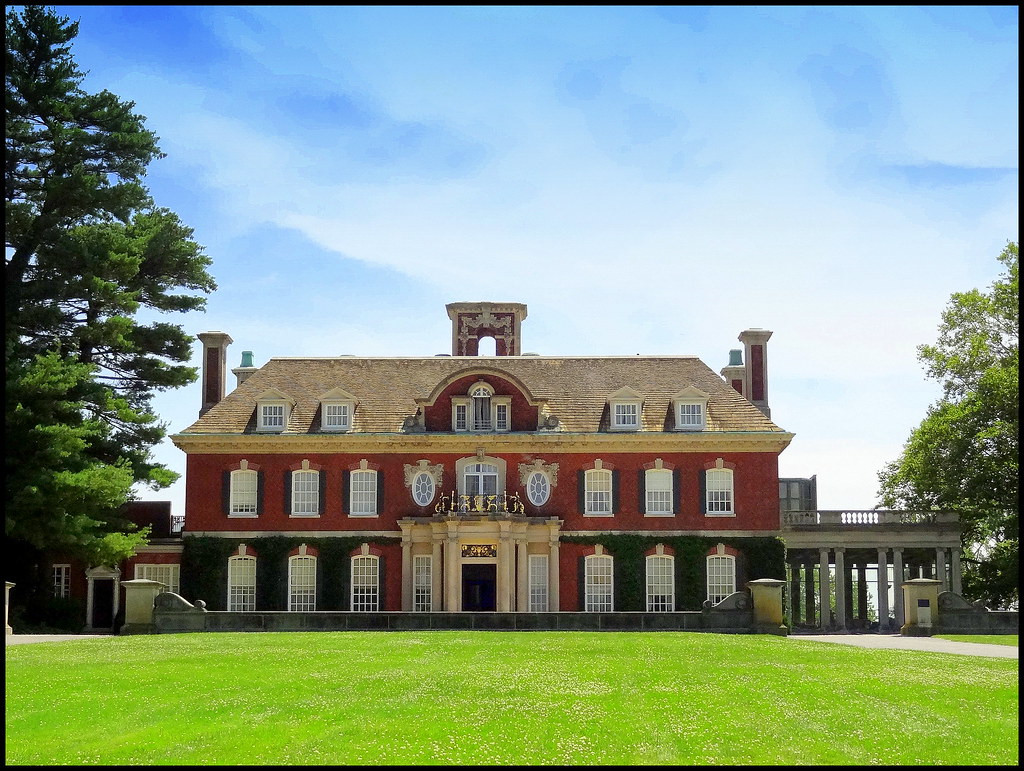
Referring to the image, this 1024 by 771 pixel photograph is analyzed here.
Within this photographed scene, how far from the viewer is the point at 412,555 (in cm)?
4288

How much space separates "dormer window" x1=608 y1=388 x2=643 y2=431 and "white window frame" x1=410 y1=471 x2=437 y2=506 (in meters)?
6.63

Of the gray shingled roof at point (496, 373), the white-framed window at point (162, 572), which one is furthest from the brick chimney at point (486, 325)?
the white-framed window at point (162, 572)

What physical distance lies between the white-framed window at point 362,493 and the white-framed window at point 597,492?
7410 millimetres

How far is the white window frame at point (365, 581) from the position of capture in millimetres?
42719

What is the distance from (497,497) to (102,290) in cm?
1466

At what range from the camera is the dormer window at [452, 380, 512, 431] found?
1734 inches

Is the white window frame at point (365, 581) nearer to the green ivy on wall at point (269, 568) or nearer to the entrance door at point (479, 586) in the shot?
the green ivy on wall at point (269, 568)

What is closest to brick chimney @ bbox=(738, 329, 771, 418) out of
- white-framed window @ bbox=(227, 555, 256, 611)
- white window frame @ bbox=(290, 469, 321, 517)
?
white window frame @ bbox=(290, 469, 321, 517)

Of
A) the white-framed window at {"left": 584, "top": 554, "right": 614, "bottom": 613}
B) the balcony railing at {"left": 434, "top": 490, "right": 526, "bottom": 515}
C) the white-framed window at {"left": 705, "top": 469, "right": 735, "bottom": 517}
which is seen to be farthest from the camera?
the white-framed window at {"left": 705, "top": 469, "right": 735, "bottom": 517}

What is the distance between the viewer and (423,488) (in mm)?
43406

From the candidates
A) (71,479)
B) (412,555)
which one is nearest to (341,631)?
(71,479)

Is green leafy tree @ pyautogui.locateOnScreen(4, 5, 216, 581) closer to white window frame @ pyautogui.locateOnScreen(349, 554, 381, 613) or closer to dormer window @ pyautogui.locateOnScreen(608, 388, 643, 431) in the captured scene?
white window frame @ pyautogui.locateOnScreen(349, 554, 381, 613)

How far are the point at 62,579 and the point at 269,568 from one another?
717 cm

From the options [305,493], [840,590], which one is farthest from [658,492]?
[305,493]
